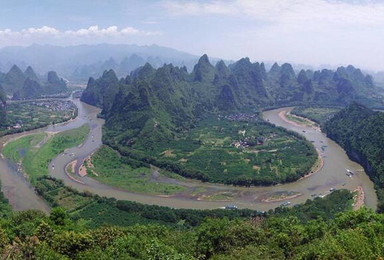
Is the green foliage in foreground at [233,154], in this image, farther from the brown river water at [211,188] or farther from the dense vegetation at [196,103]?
the brown river water at [211,188]

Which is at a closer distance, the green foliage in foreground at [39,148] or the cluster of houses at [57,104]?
the green foliage in foreground at [39,148]

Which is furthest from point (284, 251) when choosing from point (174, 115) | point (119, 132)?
point (174, 115)

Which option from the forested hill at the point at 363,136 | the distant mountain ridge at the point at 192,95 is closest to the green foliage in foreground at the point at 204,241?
the forested hill at the point at 363,136

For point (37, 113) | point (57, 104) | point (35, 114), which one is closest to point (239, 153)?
point (35, 114)

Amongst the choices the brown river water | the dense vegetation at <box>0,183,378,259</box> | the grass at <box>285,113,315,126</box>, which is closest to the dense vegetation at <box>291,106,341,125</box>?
the grass at <box>285,113,315,126</box>

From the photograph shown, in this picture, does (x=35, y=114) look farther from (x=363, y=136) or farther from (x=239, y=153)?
(x=363, y=136)

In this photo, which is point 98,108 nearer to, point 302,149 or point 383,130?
point 302,149
